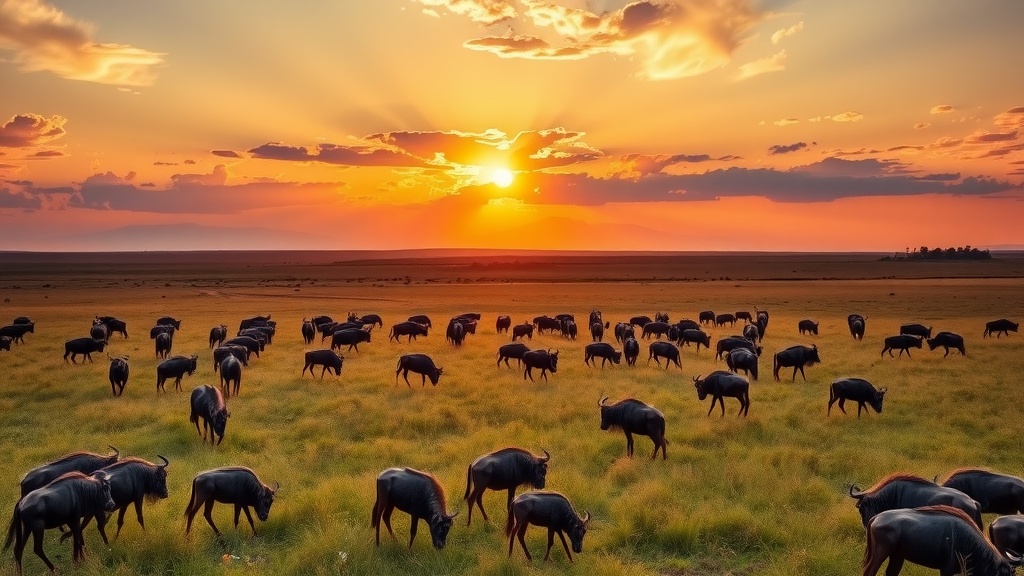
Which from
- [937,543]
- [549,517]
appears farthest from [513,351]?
[937,543]

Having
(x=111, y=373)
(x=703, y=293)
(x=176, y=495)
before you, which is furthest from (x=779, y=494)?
(x=703, y=293)

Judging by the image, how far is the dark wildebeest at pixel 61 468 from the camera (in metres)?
9.04

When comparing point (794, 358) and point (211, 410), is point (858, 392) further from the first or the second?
point (211, 410)

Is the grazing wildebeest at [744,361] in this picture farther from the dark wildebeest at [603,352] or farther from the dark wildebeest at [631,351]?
the dark wildebeest at [603,352]

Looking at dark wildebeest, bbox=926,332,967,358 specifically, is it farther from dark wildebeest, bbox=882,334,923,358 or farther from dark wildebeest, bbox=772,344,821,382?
dark wildebeest, bbox=772,344,821,382

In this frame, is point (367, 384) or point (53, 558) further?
point (367, 384)

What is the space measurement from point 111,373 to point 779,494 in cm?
1957

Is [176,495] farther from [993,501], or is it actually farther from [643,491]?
[993,501]

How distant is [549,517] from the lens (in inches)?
335

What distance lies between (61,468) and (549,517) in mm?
7714

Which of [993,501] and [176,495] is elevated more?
[993,501]

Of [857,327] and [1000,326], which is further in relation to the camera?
[1000,326]

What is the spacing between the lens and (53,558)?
8766 millimetres

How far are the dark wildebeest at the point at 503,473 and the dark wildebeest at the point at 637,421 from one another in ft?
11.9
